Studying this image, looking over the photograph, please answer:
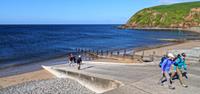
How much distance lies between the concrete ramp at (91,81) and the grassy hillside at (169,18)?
126231 mm

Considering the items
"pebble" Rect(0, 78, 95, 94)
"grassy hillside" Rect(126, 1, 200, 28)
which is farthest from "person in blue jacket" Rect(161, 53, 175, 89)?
"grassy hillside" Rect(126, 1, 200, 28)

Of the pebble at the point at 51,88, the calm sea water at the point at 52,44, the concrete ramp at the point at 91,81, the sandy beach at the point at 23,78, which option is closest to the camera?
the concrete ramp at the point at 91,81

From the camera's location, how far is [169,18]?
6152 inches

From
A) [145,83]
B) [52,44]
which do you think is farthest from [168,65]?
[52,44]

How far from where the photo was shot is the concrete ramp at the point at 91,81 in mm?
17975

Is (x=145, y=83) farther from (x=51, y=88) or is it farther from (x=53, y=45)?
(x=53, y=45)

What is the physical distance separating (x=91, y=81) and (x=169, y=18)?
141995 mm

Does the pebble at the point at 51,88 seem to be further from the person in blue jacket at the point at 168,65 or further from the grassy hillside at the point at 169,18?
the grassy hillside at the point at 169,18

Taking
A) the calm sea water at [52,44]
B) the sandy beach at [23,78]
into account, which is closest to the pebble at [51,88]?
the sandy beach at [23,78]

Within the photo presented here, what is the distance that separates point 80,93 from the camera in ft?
62.8

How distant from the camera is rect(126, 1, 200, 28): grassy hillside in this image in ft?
485

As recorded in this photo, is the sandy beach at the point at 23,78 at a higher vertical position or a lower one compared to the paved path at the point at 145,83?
lower

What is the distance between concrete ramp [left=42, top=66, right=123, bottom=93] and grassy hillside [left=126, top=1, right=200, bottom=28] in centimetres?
12623

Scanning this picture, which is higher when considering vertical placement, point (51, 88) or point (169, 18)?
point (51, 88)
